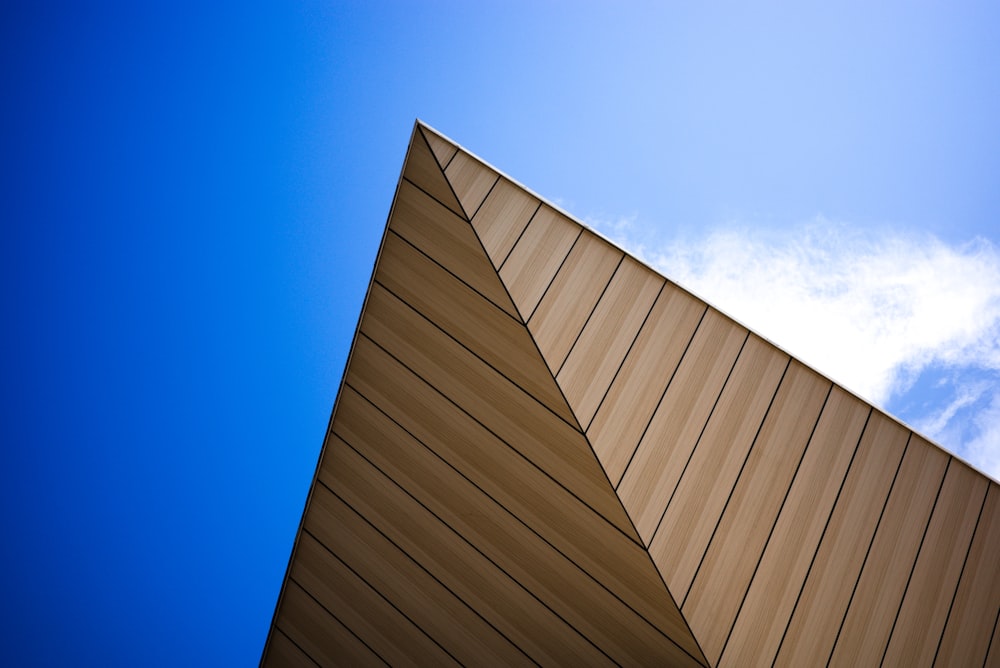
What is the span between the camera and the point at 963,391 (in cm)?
2358

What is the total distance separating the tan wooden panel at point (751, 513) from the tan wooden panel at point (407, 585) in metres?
2.15

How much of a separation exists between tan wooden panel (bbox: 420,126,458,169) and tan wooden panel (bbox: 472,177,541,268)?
19.1 inches

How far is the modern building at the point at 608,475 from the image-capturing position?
17.4 feet

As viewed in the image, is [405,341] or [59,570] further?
[59,570]

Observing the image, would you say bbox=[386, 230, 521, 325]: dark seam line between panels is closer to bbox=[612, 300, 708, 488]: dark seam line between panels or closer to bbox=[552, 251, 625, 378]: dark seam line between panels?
bbox=[552, 251, 625, 378]: dark seam line between panels

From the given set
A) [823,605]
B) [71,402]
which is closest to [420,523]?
[823,605]

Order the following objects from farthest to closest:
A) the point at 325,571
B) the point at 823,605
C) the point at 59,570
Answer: the point at 59,570 < the point at 325,571 < the point at 823,605

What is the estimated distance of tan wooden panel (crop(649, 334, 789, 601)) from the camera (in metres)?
5.51

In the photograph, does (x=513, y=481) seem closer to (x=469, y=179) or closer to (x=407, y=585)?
(x=407, y=585)

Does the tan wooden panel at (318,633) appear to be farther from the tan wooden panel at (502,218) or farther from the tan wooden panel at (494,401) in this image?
the tan wooden panel at (502,218)

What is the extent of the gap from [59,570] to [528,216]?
16669 millimetres

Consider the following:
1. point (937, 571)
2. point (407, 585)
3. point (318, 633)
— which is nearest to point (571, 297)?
point (937, 571)

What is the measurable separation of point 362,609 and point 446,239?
388 cm

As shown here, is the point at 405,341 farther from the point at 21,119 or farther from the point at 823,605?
the point at 21,119
